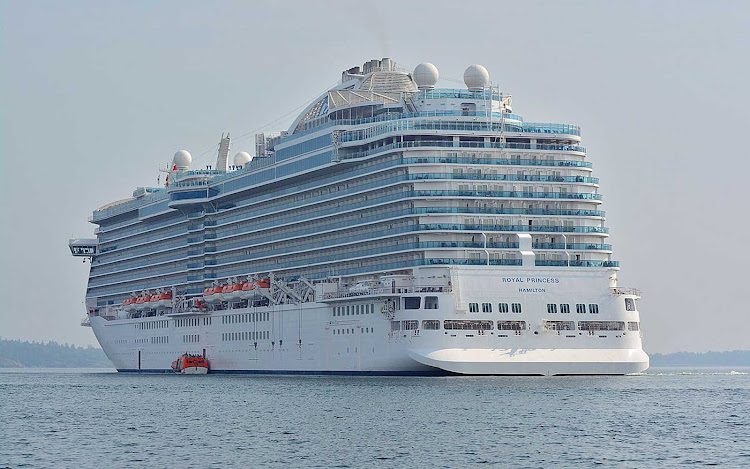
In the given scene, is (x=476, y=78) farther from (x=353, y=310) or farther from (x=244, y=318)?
(x=244, y=318)

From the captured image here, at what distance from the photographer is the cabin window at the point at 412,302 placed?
9244 centimetres

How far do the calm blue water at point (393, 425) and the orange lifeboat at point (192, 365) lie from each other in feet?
99.8

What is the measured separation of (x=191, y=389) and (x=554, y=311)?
1030 inches

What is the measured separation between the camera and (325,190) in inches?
4402

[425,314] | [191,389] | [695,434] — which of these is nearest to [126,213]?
[191,389]

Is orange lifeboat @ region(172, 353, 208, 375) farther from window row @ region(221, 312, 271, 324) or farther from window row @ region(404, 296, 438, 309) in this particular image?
window row @ region(404, 296, 438, 309)

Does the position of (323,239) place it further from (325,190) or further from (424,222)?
(424,222)

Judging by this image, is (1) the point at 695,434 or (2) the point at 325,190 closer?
(1) the point at 695,434

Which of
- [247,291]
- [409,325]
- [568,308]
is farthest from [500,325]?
[247,291]

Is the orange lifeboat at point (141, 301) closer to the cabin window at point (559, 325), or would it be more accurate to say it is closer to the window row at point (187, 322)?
the window row at point (187, 322)

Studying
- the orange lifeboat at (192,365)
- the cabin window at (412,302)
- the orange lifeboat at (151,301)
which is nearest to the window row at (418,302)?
the cabin window at (412,302)

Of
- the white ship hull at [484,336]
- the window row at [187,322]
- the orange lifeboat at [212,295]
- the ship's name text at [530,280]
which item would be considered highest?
the orange lifeboat at [212,295]

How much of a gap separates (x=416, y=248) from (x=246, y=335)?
27898 millimetres

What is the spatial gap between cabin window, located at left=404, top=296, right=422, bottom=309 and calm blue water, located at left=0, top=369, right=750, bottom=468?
5.05 meters
